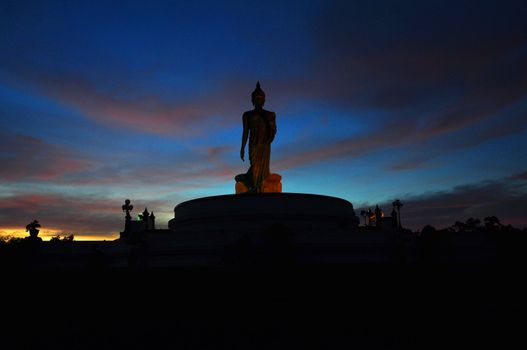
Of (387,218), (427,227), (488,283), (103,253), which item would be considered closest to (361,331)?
(488,283)

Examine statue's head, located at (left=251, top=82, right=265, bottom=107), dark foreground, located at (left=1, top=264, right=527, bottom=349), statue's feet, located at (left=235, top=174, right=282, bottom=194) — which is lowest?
dark foreground, located at (left=1, top=264, right=527, bottom=349)

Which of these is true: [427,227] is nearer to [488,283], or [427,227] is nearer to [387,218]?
[488,283]

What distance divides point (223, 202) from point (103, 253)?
539 cm

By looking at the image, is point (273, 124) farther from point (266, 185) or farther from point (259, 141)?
point (266, 185)

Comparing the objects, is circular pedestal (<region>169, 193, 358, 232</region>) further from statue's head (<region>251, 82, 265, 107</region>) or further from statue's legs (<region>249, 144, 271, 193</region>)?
statue's head (<region>251, 82, 265, 107</region>)

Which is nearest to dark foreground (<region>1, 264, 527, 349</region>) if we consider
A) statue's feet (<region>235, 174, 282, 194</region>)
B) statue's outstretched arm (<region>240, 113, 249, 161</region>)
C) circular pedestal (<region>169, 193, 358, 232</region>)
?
circular pedestal (<region>169, 193, 358, 232</region>)

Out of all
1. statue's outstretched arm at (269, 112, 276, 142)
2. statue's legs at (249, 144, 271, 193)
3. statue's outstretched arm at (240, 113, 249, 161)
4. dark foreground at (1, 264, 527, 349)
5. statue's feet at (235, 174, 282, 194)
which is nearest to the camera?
dark foreground at (1, 264, 527, 349)

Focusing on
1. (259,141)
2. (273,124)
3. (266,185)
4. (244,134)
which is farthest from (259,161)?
(273,124)

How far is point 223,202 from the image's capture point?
17.0 meters

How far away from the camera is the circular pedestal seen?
54.5 ft

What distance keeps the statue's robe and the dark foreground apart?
10.1 metres

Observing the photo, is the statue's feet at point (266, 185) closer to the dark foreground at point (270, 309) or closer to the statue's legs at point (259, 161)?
the statue's legs at point (259, 161)

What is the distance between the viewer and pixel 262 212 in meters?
16.6

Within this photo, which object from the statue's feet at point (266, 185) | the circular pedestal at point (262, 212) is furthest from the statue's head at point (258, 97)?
the circular pedestal at point (262, 212)
